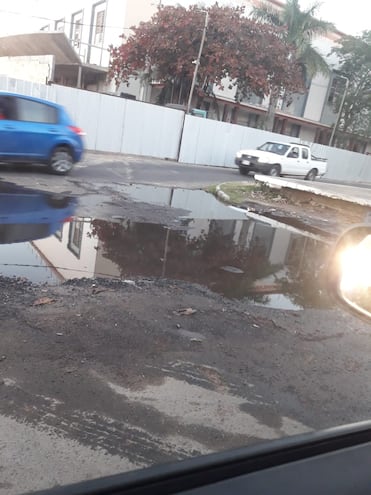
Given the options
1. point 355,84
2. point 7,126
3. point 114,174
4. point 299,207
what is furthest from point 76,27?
point 299,207

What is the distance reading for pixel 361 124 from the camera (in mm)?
38469

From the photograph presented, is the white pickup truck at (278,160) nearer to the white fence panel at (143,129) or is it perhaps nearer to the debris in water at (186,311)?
the white fence panel at (143,129)

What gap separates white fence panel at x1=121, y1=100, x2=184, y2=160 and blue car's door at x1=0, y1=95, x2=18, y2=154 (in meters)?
9.85

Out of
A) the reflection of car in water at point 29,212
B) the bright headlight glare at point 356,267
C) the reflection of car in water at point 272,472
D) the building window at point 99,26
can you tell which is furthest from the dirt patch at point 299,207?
the building window at point 99,26

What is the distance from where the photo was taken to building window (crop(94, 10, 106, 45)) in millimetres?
31700

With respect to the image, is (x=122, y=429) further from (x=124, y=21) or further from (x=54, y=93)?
(x=124, y=21)

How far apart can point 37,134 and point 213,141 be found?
1353 centimetres

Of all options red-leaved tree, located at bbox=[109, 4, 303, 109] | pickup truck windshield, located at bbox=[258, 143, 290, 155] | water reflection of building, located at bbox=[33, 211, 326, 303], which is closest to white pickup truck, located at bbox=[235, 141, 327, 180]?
pickup truck windshield, located at bbox=[258, 143, 290, 155]

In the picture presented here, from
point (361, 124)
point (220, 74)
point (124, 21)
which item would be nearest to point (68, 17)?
point (124, 21)

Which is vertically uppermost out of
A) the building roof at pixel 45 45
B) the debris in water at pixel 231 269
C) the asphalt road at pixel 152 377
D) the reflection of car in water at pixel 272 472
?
the building roof at pixel 45 45

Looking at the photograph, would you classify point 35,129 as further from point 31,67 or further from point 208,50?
point 208,50

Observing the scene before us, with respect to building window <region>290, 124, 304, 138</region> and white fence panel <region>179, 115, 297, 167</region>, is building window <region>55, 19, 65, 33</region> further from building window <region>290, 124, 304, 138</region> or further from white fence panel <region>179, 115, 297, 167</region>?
white fence panel <region>179, 115, 297, 167</region>

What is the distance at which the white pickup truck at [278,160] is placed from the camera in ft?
64.7

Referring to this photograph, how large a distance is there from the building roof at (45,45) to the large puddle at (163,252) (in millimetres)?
19458
